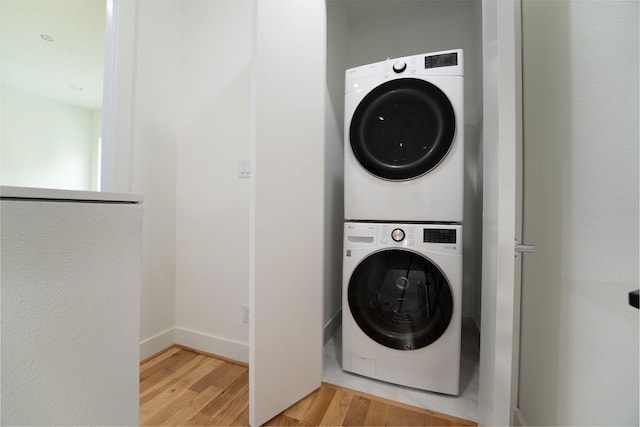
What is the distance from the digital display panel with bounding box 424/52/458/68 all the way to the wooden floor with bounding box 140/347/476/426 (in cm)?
171

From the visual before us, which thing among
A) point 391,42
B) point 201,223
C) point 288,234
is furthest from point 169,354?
point 391,42

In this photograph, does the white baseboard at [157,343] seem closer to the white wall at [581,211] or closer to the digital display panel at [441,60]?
the white wall at [581,211]

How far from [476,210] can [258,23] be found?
6.27ft

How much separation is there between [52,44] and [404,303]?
3.49 meters

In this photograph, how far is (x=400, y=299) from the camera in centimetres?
125

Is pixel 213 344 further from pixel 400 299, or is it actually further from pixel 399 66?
pixel 399 66

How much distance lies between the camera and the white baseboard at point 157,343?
1.43 metres

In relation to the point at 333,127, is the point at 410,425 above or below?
below

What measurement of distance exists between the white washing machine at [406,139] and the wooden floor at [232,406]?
93 cm

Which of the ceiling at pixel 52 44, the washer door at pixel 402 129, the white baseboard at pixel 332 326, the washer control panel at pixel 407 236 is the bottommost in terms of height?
the white baseboard at pixel 332 326

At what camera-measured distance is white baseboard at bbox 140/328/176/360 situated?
1427mm

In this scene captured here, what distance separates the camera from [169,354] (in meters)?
1.53

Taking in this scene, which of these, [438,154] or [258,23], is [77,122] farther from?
[438,154]

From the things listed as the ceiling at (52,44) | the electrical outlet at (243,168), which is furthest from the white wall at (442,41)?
the ceiling at (52,44)
